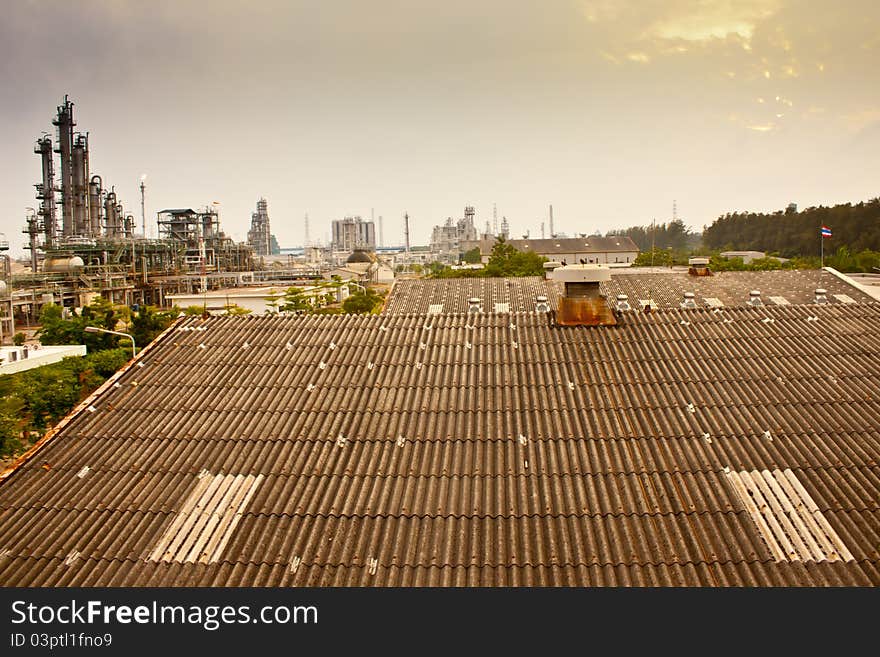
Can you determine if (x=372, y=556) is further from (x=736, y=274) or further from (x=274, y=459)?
(x=736, y=274)

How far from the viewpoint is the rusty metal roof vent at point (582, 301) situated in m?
8.46

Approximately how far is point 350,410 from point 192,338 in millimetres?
2910

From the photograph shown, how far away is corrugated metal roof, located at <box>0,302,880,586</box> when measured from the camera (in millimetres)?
5074

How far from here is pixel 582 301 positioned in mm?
8547

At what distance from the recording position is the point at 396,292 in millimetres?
27984

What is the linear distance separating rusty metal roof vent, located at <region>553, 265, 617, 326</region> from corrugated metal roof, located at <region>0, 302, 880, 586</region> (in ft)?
0.91

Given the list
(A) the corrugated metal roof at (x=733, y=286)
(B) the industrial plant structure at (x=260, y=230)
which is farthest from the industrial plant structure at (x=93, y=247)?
(B) the industrial plant structure at (x=260, y=230)

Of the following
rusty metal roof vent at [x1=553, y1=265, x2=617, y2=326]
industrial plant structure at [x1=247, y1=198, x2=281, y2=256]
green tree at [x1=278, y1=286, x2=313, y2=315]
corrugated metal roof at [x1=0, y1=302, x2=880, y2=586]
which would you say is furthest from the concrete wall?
industrial plant structure at [x1=247, y1=198, x2=281, y2=256]

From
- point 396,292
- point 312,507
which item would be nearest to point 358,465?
point 312,507

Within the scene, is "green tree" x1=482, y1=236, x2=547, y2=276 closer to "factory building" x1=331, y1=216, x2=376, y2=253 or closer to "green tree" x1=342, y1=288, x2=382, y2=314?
"green tree" x1=342, y1=288, x2=382, y2=314

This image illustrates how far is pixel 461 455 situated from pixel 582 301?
10.8 feet

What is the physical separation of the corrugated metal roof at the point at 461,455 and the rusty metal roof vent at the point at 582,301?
28cm

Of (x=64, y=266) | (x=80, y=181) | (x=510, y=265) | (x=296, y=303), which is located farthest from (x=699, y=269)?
(x=80, y=181)

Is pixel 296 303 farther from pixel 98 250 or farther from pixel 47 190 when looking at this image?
pixel 47 190
